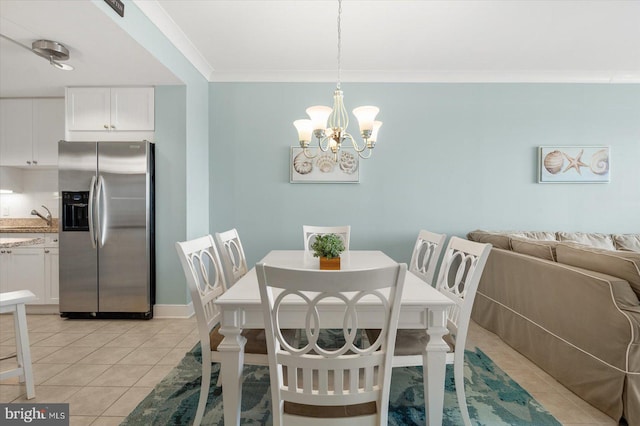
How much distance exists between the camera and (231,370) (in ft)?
4.26

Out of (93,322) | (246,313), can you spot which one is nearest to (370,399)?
(246,313)

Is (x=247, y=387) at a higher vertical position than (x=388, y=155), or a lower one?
lower

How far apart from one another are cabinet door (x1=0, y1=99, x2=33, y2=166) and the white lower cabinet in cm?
95

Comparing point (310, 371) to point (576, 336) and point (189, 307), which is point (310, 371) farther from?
point (189, 307)

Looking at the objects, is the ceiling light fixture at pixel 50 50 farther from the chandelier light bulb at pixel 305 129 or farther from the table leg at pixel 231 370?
the table leg at pixel 231 370

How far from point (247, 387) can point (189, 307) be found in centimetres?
154

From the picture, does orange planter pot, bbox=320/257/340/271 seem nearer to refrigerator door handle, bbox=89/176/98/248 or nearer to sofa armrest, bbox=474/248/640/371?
sofa armrest, bbox=474/248/640/371

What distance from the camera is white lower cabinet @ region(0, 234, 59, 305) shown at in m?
3.18

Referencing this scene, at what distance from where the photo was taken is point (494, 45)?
9.62 feet

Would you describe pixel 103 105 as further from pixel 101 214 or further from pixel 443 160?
pixel 443 160

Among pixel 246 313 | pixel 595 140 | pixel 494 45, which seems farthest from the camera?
pixel 595 140

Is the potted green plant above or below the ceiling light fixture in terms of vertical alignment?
below

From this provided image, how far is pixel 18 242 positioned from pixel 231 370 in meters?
3.01

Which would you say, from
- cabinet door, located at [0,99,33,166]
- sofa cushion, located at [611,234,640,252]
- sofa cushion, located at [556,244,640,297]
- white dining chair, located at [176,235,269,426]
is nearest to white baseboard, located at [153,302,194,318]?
white dining chair, located at [176,235,269,426]
